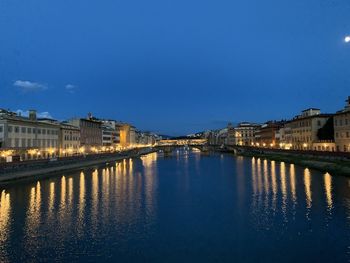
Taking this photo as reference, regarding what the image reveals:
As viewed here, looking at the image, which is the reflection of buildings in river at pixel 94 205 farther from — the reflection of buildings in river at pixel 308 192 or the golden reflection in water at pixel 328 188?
the golden reflection in water at pixel 328 188

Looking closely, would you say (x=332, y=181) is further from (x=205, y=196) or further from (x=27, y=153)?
(x=27, y=153)

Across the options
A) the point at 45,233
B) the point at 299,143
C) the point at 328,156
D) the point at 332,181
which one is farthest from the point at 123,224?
the point at 299,143

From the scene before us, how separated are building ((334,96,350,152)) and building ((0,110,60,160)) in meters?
71.9

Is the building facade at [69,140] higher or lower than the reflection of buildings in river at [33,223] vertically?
higher

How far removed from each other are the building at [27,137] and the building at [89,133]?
20.7 meters

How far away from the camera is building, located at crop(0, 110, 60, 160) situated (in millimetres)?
66938

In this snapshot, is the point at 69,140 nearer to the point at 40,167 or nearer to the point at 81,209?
the point at 40,167

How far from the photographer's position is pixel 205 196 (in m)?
42.7

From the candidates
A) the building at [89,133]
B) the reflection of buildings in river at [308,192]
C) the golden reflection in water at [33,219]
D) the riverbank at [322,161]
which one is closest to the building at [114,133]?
the building at [89,133]

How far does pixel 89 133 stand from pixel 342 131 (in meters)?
83.6

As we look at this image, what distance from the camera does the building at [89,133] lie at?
375 ft

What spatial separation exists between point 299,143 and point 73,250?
324ft

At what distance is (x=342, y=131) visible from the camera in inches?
3142

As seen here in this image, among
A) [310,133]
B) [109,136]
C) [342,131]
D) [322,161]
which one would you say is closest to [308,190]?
[322,161]
